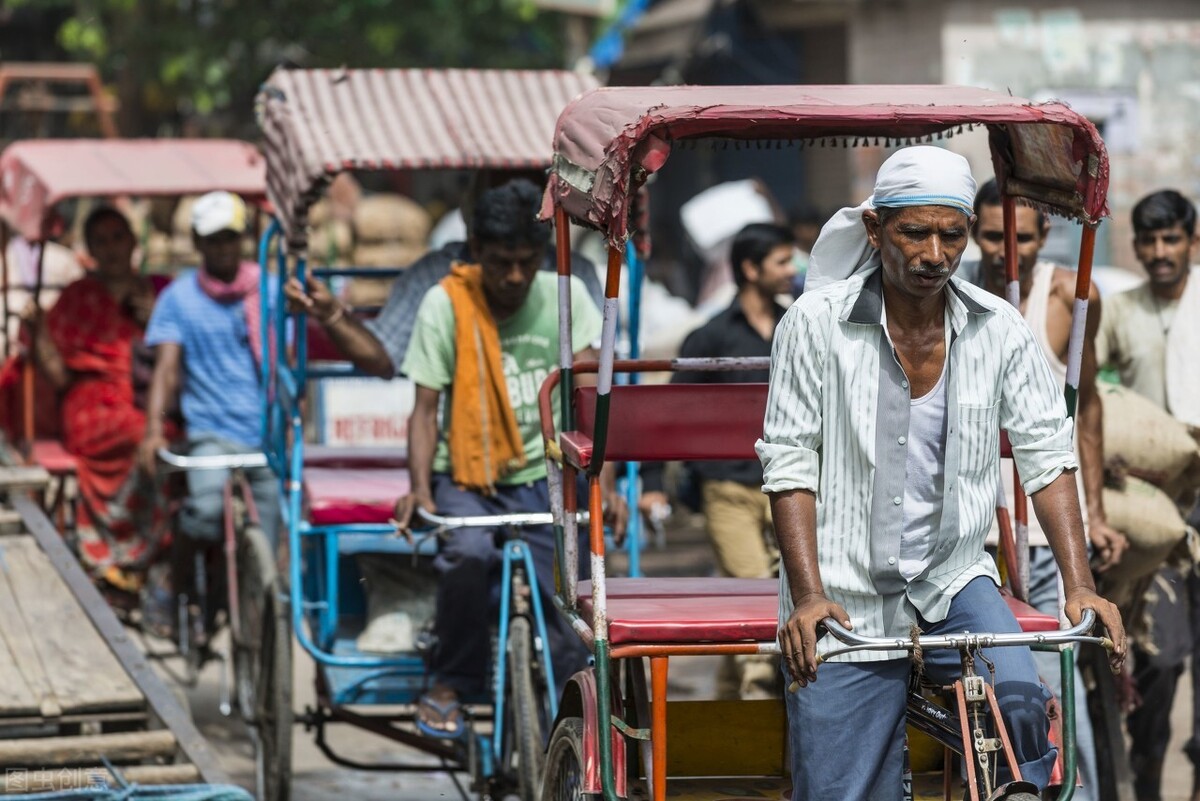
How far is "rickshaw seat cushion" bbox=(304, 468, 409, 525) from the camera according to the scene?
6.06 meters

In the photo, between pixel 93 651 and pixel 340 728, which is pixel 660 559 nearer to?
pixel 340 728

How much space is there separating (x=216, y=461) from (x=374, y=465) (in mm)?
876

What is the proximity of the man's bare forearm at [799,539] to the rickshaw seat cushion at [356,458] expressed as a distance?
348cm

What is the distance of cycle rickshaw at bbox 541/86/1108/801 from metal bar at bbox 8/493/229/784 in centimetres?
107

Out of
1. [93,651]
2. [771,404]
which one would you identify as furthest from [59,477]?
[771,404]

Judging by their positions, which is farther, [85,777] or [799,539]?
[85,777]

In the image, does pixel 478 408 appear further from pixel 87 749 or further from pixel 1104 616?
pixel 1104 616

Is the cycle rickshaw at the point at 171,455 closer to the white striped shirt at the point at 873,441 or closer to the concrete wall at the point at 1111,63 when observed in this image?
the white striped shirt at the point at 873,441

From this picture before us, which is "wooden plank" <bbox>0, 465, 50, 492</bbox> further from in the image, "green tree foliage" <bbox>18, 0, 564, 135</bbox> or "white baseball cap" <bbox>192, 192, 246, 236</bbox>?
"green tree foliage" <bbox>18, 0, 564, 135</bbox>

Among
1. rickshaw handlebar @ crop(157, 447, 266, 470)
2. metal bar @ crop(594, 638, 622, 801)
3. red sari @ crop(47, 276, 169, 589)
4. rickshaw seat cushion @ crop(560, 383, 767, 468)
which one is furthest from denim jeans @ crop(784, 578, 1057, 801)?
red sari @ crop(47, 276, 169, 589)

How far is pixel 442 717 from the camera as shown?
5.61 metres

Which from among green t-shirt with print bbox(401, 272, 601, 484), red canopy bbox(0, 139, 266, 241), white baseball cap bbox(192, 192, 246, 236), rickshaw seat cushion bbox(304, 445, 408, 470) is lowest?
rickshaw seat cushion bbox(304, 445, 408, 470)

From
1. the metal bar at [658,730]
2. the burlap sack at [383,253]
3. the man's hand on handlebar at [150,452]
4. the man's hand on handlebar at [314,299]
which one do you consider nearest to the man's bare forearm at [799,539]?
the metal bar at [658,730]

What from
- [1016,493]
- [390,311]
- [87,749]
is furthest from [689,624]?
[390,311]
